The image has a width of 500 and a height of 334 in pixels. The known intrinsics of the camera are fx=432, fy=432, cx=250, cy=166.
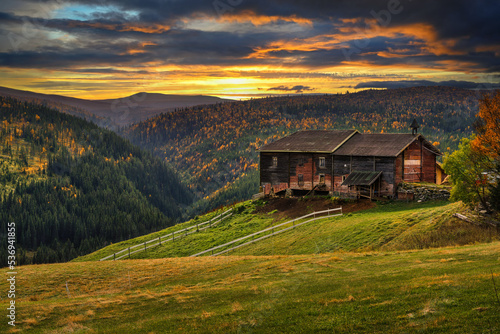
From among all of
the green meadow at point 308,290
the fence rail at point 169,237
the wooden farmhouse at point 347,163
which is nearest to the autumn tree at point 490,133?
the green meadow at point 308,290

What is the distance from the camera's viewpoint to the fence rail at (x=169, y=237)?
56941mm

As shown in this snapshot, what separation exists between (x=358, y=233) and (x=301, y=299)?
1936 centimetres

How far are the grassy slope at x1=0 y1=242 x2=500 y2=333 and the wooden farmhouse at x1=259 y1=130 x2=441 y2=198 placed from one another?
25.4m

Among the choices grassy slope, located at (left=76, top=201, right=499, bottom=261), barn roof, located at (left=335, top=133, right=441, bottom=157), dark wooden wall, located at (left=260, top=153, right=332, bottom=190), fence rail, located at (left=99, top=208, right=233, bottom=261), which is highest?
barn roof, located at (left=335, top=133, right=441, bottom=157)

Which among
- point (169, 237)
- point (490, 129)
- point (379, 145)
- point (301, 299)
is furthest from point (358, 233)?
point (169, 237)

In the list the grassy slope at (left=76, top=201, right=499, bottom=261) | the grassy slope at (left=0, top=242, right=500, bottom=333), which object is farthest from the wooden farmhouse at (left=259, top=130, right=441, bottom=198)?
the grassy slope at (left=0, top=242, right=500, bottom=333)

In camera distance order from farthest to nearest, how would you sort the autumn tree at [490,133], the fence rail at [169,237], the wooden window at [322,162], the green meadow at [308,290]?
the fence rail at [169,237]
the wooden window at [322,162]
the autumn tree at [490,133]
the green meadow at [308,290]

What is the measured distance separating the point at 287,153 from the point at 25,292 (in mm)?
37745

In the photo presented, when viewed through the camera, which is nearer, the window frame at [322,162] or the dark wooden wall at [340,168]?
the dark wooden wall at [340,168]

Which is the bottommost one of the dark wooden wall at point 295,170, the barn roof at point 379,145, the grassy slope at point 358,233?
the grassy slope at point 358,233

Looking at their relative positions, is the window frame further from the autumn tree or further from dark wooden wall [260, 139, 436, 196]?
the autumn tree

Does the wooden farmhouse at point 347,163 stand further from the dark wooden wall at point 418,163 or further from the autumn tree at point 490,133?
the autumn tree at point 490,133

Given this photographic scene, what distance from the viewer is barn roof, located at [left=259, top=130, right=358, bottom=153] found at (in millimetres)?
56156

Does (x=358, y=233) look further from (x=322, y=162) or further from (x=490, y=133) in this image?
(x=322, y=162)
